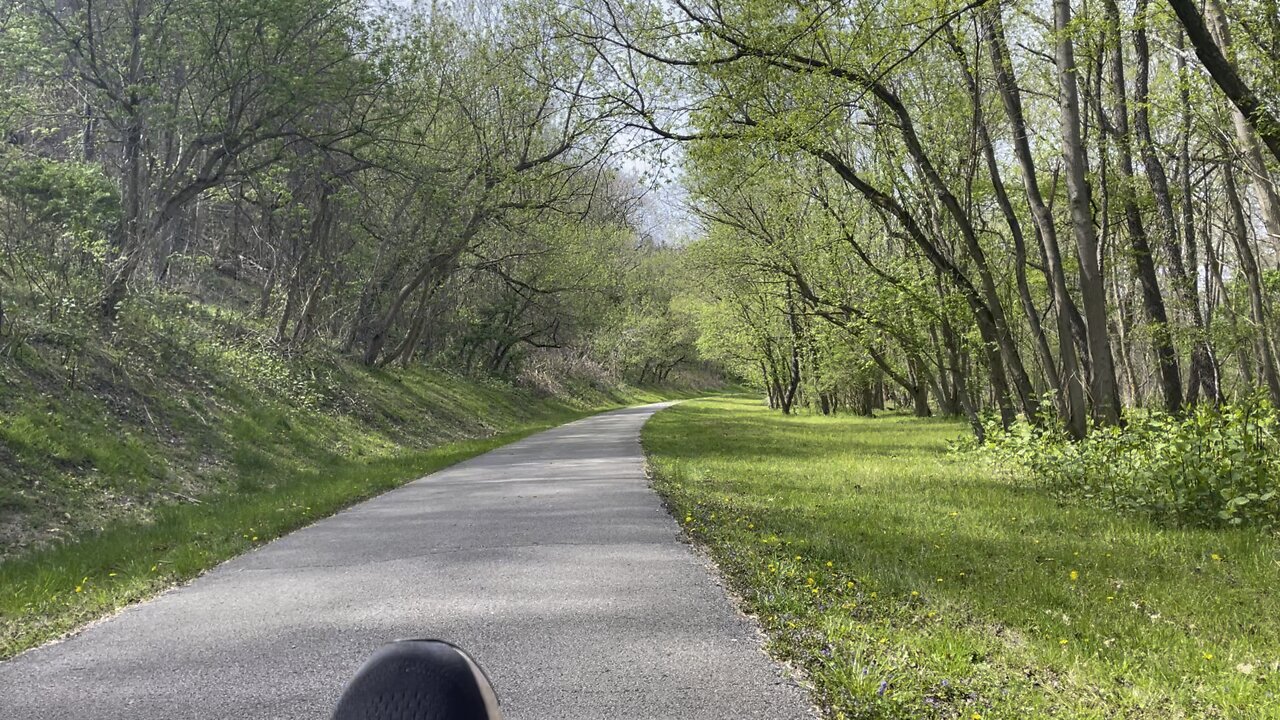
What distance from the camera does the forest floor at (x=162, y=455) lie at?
5953mm

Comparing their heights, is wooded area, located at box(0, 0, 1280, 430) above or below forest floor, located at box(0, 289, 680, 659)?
above

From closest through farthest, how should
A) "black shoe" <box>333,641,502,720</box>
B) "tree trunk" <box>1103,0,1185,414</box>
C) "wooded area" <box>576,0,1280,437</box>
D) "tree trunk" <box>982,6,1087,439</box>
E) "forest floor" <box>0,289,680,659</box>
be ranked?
"black shoe" <box>333,641,502,720</box>
"forest floor" <box>0,289,680,659</box>
"wooded area" <box>576,0,1280,437</box>
"tree trunk" <box>982,6,1087,439</box>
"tree trunk" <box>1103,0,1185,414</box>

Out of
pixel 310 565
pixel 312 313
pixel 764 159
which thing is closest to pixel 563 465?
pixel 764 159

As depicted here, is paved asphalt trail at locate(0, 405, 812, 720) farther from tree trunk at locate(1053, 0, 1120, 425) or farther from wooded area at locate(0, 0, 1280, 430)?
tree trunk at locate(1053, 0, 1120, 425)

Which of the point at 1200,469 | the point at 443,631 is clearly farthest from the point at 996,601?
the point at 1200,469

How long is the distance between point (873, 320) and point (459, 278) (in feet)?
60.2

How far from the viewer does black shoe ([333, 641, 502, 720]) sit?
1.65m

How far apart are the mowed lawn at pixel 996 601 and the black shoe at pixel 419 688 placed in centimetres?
198

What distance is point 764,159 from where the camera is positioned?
1079 cm

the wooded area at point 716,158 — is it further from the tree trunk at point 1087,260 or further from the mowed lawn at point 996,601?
the mowed lawn at point 996,601

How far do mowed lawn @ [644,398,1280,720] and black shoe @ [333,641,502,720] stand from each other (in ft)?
6.49

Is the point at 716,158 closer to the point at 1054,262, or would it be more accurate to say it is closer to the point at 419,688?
the point at 1054,262

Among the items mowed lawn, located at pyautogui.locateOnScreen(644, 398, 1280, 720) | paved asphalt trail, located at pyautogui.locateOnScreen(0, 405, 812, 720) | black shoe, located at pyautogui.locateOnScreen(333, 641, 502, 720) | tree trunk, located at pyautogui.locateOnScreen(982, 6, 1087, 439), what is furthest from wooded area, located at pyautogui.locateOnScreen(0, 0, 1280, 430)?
black shoe, located at pyautogui.locateOnScreen(333, 641, 502, 720)

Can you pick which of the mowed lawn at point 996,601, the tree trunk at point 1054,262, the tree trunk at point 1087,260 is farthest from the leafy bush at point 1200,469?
the tree trunk at point 1054,262
